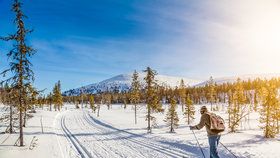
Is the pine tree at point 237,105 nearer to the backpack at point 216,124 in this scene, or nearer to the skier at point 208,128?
the skier at point 208,128

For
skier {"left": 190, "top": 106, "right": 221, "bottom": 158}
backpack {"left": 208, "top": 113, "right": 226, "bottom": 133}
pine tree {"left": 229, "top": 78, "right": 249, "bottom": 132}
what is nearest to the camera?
backpack {"left": 208, "top": 113, "right": 226, "bottom": 133}

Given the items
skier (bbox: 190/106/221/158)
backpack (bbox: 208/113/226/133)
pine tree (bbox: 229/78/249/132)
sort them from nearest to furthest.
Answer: backpack (bbox: 208/113/226/133)
skier (bbox: 190/106/221/158)
pine tree (bbox: 229/78/249/132)

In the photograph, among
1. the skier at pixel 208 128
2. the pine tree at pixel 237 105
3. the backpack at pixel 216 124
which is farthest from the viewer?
the pine tree at pixel 237 105

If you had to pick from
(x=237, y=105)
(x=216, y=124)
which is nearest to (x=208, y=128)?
(x=216, y=124)

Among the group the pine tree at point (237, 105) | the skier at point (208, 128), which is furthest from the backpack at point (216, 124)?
the pine tree at point (237, 105)

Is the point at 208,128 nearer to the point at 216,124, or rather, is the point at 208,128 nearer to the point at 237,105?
the point at 216,124

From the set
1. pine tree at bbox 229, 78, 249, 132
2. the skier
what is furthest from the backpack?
pine tree at bbox 229, 78, 249, 132

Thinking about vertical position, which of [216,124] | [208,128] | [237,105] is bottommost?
[237,105]

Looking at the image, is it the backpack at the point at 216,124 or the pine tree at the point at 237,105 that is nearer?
the backpack at the point at 216,124

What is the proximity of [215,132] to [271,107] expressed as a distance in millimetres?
38212

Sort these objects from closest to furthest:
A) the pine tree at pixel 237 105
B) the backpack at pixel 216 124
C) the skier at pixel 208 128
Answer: the backpack at pixel 216 124
the skier at pixel 208 128
the pine tree at pixel 237 105

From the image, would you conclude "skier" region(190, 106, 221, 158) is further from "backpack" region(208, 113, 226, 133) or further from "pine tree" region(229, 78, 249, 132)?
"pine tree" region(229, 78, 249, 132)

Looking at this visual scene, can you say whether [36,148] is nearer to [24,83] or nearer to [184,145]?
[24,83]

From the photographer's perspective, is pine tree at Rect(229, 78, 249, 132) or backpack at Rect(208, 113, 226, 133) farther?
pine tree at Rect(229, 78, 249, 132)
